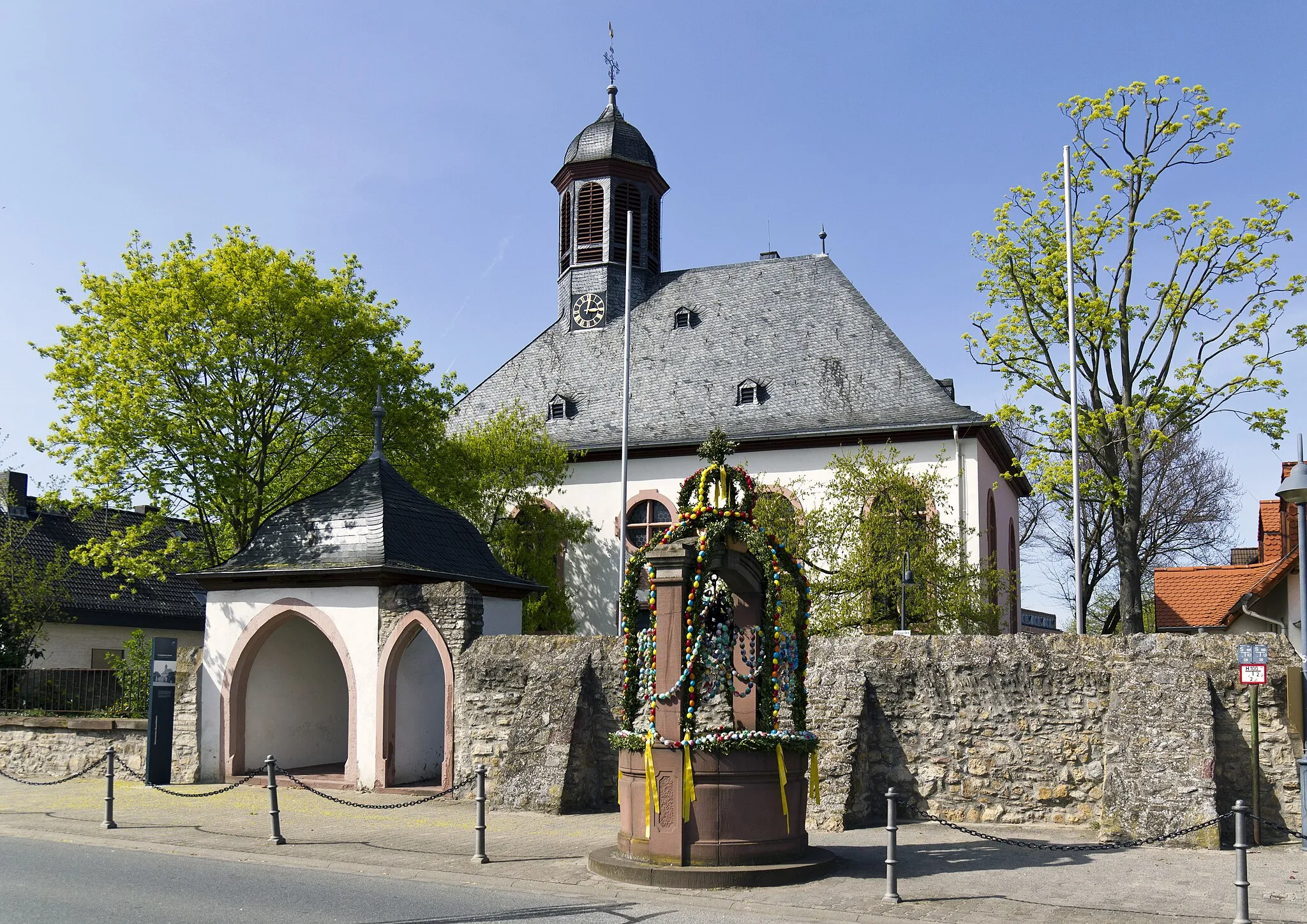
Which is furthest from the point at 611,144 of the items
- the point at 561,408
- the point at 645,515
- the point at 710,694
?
the point at 710,694

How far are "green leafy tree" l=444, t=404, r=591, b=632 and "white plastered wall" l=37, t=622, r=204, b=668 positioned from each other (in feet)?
25.4

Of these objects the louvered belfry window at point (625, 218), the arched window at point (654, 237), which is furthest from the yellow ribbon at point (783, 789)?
the arched window at point (654, 237)

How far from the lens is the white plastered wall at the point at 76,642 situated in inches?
1086

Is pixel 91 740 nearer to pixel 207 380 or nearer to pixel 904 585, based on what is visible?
pixel 207 380

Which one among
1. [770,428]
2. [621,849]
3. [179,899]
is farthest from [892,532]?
[179,899]

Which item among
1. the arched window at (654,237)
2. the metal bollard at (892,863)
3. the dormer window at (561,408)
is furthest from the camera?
the arched window at (654,237)

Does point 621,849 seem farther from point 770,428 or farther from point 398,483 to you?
point 770,428

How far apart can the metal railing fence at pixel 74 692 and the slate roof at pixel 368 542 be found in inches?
118

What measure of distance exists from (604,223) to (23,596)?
18703mm

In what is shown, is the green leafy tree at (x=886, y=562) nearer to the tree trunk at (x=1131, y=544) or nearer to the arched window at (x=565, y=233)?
the tree trunk at (x=1131, y=544)

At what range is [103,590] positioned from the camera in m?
29.4

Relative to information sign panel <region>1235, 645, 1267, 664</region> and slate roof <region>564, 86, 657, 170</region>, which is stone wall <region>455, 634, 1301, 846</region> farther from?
slate roof <region>564, 86, 657, 170</region>

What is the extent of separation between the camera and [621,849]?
10.4m

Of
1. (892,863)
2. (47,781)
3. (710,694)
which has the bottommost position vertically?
(47,781)
